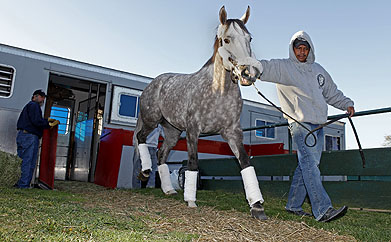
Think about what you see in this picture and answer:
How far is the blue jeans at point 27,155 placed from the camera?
5.55m

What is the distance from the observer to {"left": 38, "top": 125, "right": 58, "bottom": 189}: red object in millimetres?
5610

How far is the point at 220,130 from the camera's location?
11.0ft

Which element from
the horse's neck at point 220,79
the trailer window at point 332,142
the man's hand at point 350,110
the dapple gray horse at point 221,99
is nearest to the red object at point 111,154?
the dapple gray horse at point 221,99

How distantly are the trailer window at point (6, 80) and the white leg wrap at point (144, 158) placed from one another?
388cm

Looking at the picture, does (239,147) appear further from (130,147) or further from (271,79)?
(130,147)

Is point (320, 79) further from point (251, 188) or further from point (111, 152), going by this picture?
point (111, 152)

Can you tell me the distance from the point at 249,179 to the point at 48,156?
427 centimetres

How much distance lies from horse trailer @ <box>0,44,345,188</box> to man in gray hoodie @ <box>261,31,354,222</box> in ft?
9.50

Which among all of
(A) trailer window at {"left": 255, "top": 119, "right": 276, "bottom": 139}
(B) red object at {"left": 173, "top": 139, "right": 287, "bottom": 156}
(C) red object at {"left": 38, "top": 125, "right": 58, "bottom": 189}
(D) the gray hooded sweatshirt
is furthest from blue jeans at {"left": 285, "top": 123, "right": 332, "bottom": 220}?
(A) trailer window at {"left": 255, "top": 119, "right": 276, "bottom": 139}

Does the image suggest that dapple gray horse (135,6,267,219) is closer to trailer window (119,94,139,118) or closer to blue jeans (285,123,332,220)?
blue jeans (285,123,332,220)

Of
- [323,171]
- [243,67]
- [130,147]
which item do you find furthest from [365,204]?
[130,147]

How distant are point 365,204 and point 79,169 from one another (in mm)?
8077

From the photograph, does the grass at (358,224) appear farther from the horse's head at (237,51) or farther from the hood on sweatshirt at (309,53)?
the hood on sweatshirt at (309,53)

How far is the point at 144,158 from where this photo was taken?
432cm
